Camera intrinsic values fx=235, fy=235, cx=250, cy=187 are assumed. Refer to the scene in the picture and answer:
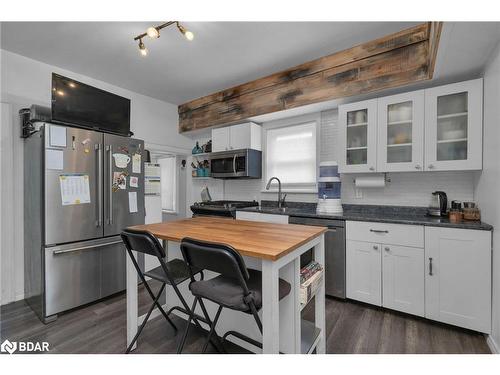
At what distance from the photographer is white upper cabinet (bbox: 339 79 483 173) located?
2.09 m

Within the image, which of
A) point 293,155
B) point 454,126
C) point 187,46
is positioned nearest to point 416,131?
point 454,126

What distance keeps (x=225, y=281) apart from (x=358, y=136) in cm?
220

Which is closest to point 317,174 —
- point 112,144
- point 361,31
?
point 361,31

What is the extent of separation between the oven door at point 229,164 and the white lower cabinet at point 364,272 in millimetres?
1797

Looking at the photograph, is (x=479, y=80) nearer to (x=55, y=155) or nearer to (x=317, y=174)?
(x=317, y=174)

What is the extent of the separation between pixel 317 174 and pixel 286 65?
4.82 feet

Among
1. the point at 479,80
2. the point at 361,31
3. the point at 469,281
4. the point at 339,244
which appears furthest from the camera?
the point at 339,244

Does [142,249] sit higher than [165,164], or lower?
lower

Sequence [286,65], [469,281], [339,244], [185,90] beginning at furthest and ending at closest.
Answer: [185,90]
[286,65]
[339,244]
[469,281]

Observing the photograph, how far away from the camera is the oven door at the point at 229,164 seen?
3.55 meters

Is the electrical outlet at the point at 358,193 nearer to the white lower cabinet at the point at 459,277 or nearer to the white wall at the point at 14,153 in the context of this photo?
the white lower cabinet at the point at 459,277

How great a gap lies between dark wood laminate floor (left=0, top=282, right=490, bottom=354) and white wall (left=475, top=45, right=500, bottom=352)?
0.34 m

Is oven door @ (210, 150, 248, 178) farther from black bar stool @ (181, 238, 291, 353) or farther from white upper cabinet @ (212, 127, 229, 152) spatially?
black bar stool @ (181, 238, 291, 353)

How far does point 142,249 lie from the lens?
5.12 ft
